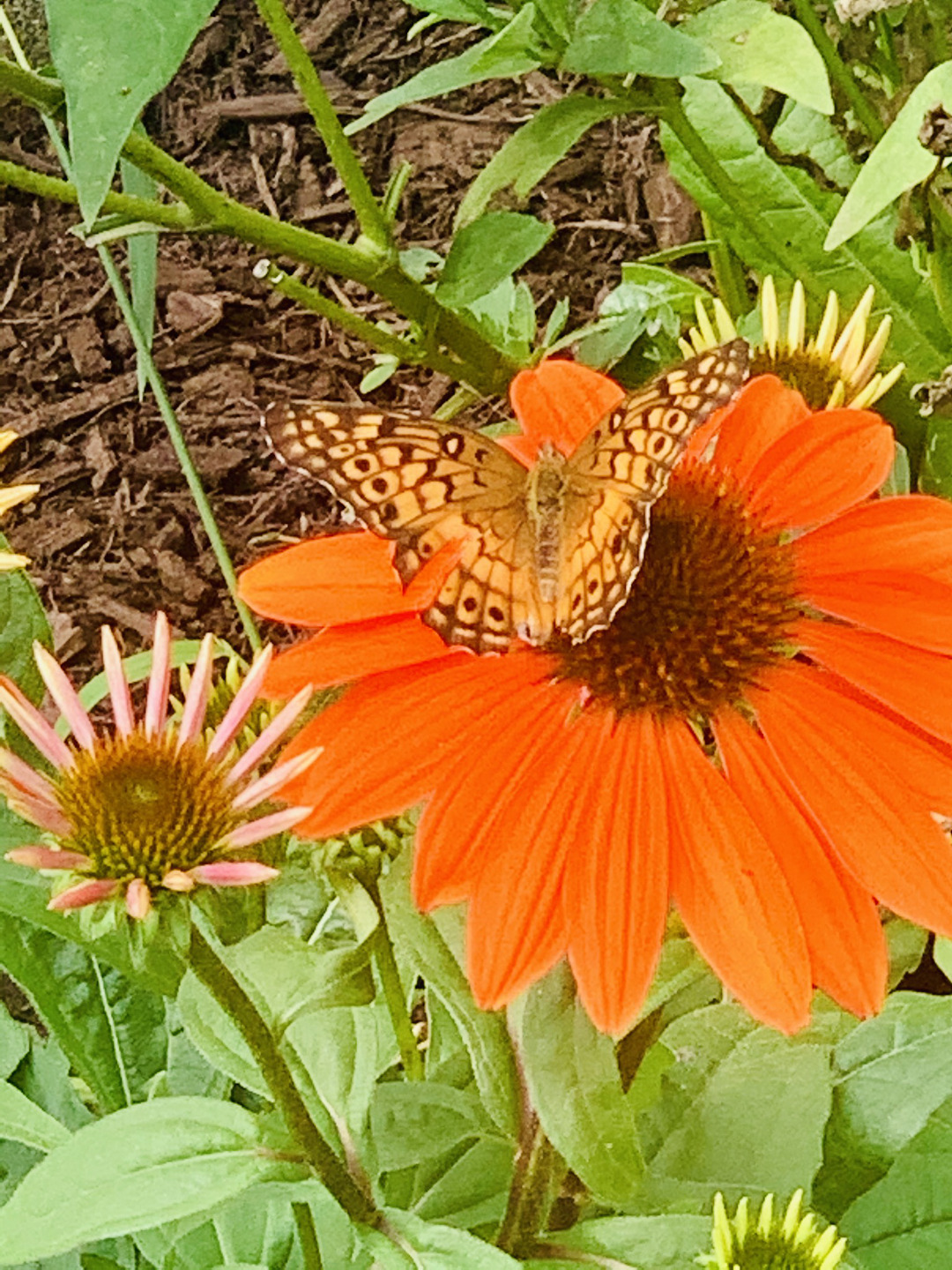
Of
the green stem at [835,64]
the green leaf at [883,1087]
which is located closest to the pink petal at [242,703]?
the green leaf at [883,1087]

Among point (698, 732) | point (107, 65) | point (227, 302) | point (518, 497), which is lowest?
point (698, 732)

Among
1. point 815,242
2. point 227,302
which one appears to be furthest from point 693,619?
point 227,302

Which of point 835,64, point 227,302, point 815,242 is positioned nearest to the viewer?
point 835,64

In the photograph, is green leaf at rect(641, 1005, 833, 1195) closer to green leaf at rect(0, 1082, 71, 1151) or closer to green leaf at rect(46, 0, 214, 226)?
green leaf at rect(0, 1082, 71, 1151)

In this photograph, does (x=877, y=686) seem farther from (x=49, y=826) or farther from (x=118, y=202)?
(x=118, y=202)

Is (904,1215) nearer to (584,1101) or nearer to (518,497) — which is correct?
(584,1101)

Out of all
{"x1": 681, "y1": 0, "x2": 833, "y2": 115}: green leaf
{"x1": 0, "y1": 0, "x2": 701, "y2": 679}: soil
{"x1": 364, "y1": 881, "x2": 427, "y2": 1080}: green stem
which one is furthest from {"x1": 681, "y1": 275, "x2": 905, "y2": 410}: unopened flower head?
{"x1": 0, "y1": 0, "x2": 701, "y2": 679}: soil
